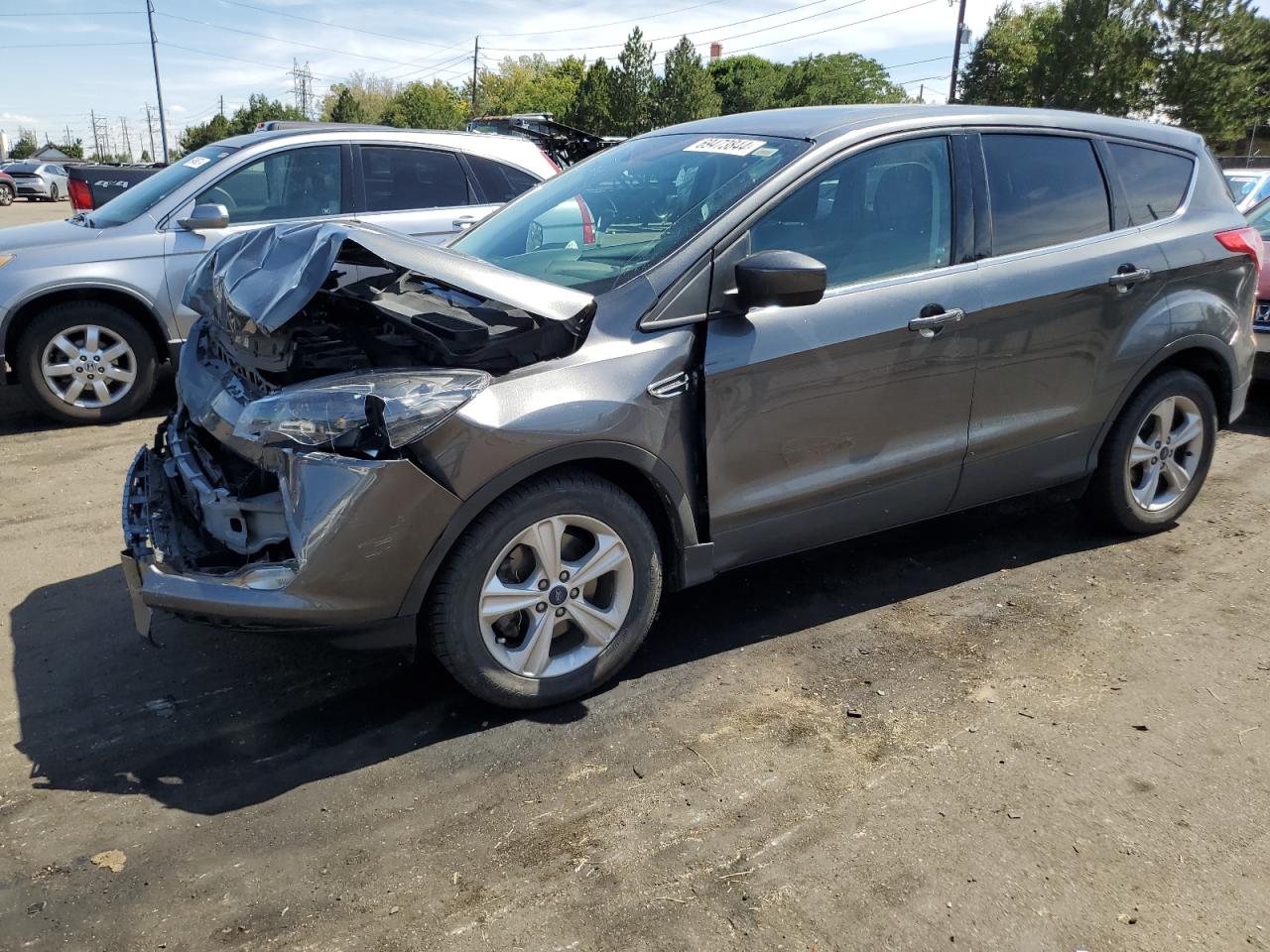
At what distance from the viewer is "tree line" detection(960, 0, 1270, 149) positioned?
3931 centimetres

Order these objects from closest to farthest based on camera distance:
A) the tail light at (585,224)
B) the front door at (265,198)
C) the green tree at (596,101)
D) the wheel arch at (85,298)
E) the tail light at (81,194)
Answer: the tail light at (585,224)
the wheel arch at (85,298)
the front door at (265,198)
the tail light at (81,194)
the green tree at (596,101)

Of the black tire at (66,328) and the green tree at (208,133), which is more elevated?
the green tree at (208,133)

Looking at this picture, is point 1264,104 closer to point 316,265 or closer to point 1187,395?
point 1187,395

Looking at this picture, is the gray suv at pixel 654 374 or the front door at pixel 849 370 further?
the front door at pixel 849 370

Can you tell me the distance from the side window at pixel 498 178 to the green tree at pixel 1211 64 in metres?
41.1

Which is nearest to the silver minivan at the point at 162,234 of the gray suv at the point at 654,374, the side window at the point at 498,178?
the side window at the point at 498,178

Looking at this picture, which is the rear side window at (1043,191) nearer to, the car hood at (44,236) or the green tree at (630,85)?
the car hood at (44,236)

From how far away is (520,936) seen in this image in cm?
234

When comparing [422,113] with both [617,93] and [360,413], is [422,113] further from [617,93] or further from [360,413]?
[360,413]

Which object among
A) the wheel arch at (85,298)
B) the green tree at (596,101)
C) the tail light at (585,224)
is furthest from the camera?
the green tree at (596,101)

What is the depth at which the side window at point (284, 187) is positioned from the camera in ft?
22.6

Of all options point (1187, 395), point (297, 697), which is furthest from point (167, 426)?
point (1187, 395)

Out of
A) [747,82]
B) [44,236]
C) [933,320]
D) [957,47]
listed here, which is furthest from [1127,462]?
[747,82]

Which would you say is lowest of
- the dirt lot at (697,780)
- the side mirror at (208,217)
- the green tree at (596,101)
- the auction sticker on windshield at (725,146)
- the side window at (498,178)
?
the dirt lot at (697,780)
